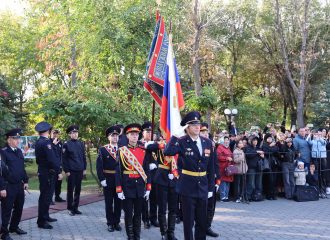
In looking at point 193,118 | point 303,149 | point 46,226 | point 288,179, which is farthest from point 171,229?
point 303,149

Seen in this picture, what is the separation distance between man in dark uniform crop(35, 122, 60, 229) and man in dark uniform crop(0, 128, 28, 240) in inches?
22.1

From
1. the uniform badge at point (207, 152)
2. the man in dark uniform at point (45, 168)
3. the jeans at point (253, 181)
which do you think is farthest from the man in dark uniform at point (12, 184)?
the jeans at point (253, 181)

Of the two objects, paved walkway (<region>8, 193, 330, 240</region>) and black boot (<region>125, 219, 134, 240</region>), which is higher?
black boot (<region>125, 219, 134, 240</region>)

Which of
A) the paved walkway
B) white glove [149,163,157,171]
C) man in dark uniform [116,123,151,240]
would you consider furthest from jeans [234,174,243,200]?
man in dark uniform [116,123,151,240]

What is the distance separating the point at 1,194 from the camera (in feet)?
22.6

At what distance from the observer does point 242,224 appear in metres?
8.66

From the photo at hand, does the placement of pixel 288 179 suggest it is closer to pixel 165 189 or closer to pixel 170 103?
pixel 165 189

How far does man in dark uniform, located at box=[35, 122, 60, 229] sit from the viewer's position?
27.2 ft

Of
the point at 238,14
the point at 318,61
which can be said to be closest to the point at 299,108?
the point at 318,61

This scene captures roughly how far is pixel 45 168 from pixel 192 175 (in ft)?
12.0

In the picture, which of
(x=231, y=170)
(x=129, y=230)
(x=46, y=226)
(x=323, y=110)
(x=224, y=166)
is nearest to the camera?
(x=129, y=230)

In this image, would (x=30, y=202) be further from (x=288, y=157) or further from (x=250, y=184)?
(x=288, y=157)

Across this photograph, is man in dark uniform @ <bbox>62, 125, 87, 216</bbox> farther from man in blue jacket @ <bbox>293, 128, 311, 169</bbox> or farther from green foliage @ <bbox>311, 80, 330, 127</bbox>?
green foliage @ <bbox>311, 80, 330, 127</bbox>

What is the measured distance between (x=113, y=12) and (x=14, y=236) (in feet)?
23.9
